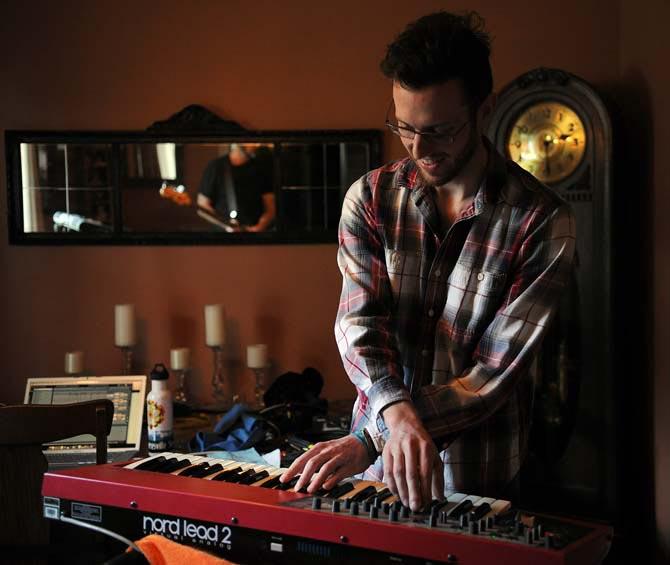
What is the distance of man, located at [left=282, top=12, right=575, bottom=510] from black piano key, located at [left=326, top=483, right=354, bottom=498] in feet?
0.08

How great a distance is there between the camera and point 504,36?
396cm

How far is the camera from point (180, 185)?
3982 mm

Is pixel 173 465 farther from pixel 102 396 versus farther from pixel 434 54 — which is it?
pixel 102 396

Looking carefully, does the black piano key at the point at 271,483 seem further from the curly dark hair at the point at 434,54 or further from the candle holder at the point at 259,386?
the candle holder at the point at 259,386

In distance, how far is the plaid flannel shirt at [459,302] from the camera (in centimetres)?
171

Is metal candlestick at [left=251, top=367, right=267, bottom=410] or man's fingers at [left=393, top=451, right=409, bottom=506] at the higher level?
man's fingers at [left=393, top=451, right=409, bottom=506]

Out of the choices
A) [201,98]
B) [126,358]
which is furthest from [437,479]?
[201,98]

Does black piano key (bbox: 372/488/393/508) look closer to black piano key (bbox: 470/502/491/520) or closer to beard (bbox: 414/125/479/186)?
black piano key (bbox: 470/502/491/520)

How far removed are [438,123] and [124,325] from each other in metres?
2.42

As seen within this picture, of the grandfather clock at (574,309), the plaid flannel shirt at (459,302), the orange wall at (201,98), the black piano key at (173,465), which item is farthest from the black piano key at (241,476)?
the orange wall at (201,98)

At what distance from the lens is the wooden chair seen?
2352mm

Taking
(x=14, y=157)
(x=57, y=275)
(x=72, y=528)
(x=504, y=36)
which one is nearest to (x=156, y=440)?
(x=72, y=528)

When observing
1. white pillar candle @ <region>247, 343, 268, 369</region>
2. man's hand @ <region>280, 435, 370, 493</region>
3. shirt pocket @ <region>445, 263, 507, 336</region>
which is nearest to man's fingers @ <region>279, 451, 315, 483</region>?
man's hand @ <region>280, 435, 370, 493</region>

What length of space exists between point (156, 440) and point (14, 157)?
1.58 metres
